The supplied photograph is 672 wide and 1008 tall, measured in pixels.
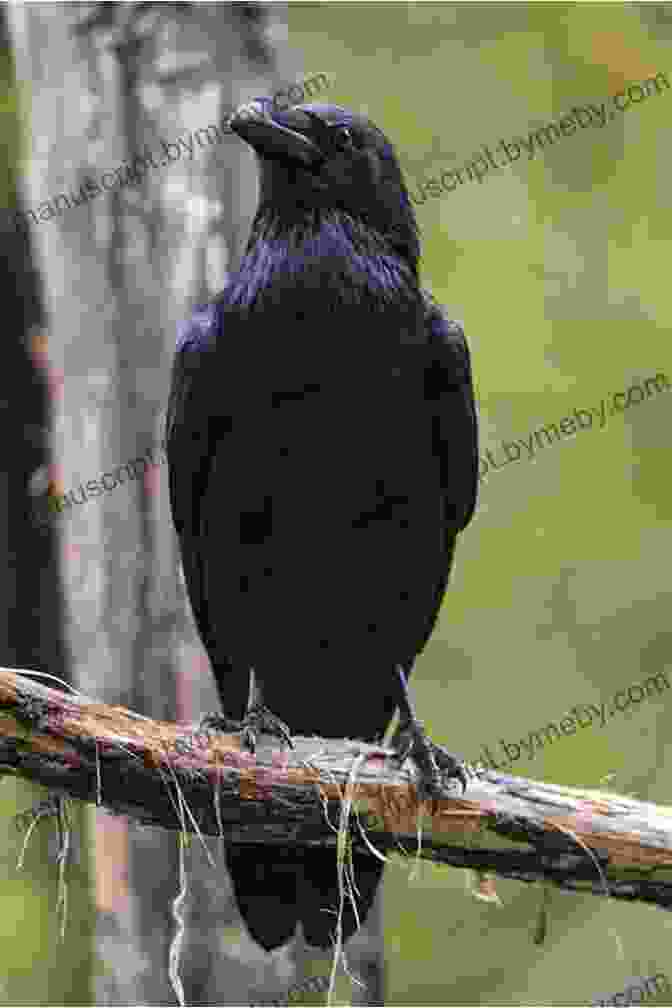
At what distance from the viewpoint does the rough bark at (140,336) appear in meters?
4.88

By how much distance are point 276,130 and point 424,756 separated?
1548 millimetres

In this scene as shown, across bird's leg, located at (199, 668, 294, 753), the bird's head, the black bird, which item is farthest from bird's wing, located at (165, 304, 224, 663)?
bird's leg, located at (199, 668, 294, 753)

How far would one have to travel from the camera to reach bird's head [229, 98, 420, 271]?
144 inches

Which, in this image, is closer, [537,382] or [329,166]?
[329,166]

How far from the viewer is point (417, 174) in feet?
20.9

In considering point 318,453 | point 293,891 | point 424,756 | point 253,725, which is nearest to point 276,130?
point 318,453

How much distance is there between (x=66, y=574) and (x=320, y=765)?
79.6 inches

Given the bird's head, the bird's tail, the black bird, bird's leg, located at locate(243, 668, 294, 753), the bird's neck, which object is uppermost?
the bird's head

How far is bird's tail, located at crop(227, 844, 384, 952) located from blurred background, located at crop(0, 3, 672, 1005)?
812 millimetres

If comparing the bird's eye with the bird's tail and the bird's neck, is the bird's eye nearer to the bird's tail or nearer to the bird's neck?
the bird's neck

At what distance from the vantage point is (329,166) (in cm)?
379

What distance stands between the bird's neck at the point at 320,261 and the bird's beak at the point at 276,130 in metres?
0.17

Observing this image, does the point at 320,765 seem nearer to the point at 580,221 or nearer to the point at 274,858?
the point at 274,858

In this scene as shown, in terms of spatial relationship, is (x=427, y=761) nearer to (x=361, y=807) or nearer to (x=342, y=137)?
(x=361, y=807)
